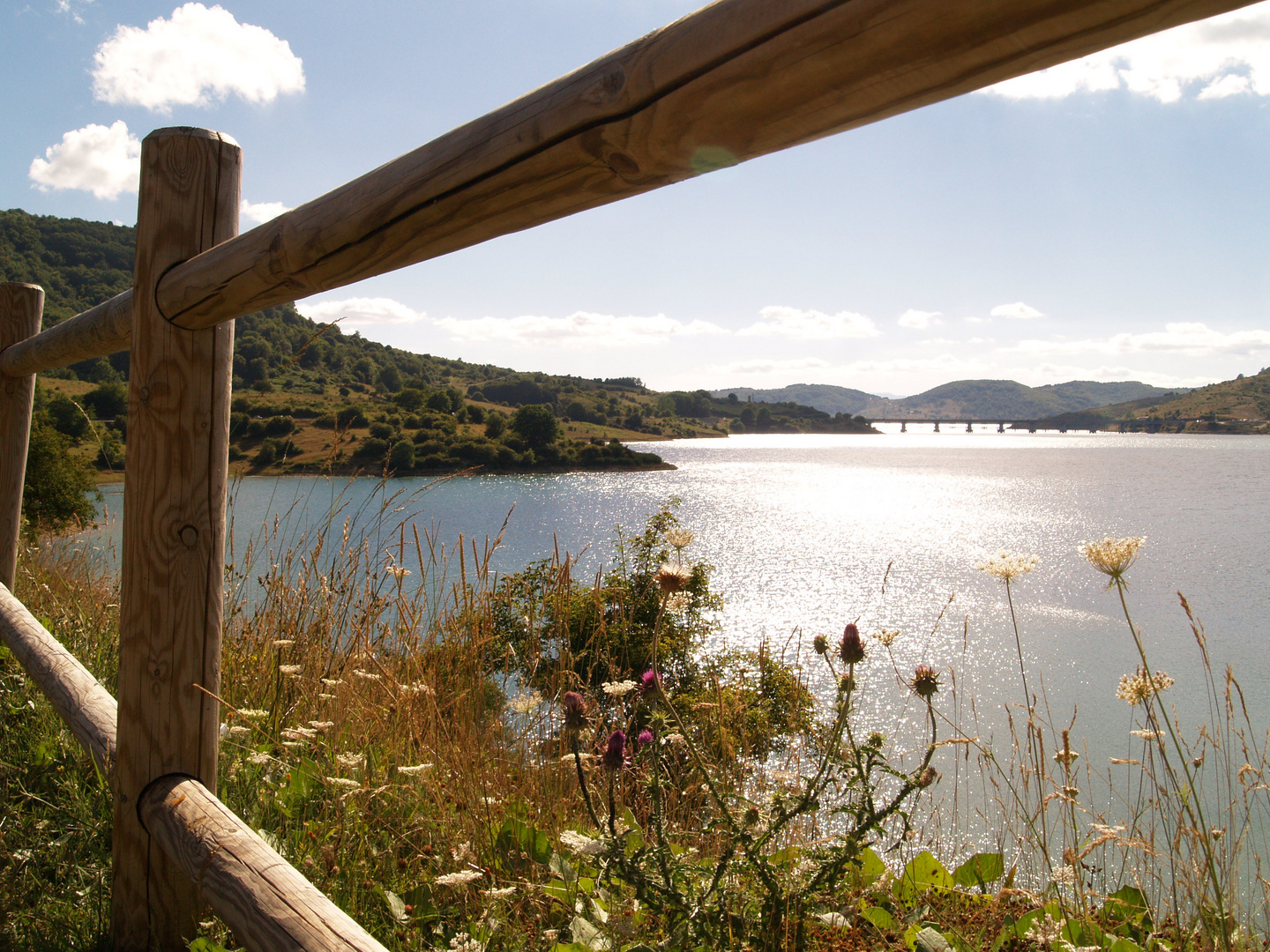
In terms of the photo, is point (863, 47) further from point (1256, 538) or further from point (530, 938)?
point (1256, 538)

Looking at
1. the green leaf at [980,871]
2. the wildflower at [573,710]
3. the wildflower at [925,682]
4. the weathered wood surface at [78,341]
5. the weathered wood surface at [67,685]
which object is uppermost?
the weathered wood surface at [78,341]

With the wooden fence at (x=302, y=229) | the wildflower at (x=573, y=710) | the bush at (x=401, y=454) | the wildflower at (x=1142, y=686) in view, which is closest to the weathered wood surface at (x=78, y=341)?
the wooden fence at (x=302, y=229)

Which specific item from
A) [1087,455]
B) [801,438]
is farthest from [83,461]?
[801,438]

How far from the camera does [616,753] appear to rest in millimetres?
1387

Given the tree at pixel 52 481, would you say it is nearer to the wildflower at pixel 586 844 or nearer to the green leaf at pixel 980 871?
the wildflower at pixel 586 844

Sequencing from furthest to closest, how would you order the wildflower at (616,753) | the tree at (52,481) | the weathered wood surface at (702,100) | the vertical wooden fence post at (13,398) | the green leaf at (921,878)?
1. the tree at (52,481)
2. the vertical wooden fence post at (13,398)
3. the green leaf at (921,878)
4. the wildflower at (616,753)
5. the weathered wood surface at (702,100)

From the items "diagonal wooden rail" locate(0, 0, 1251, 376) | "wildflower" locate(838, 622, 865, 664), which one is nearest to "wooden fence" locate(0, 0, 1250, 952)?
"diagonal wooden rail" locate(0, 0, 1251, 376)

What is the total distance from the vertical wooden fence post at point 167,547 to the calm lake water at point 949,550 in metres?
1.50

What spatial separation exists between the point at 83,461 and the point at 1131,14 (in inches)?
1055

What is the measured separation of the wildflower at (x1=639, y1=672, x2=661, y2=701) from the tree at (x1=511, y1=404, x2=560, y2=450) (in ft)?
191

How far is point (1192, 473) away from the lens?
68.8m

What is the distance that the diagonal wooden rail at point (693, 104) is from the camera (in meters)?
0.49

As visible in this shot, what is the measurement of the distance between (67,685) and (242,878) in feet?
4.03

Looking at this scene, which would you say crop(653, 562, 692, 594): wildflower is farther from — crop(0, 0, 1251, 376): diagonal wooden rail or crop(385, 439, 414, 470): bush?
crop(385, 439, 414, 470): bush
